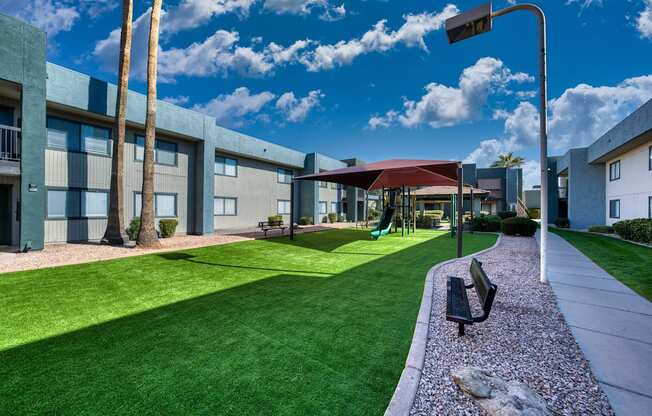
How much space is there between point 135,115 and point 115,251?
6770 mm

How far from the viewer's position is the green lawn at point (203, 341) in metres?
2.51

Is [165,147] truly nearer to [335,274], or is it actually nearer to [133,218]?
[133,218]

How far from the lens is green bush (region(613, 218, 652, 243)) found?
1239 cm

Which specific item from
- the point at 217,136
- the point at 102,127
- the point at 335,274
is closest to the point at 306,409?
the point at 335,274

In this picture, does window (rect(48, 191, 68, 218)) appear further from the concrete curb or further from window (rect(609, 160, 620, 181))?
window (rect(609, 160, 620, 181))

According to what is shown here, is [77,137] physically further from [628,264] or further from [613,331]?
[628,264]

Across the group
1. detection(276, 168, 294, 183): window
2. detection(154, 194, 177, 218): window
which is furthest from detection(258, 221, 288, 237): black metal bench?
detection(154, 194, 177, 218): window

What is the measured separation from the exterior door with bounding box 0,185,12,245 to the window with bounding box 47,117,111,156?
2.40 meters

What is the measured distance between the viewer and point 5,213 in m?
11.2

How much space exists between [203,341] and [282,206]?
21.0 m

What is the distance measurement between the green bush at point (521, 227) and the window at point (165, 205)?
19.4m

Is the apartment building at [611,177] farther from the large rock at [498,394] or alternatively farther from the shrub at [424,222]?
the large rock at [498,394]

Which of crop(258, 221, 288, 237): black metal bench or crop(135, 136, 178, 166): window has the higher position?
crop(135, 136, 178, 166): window

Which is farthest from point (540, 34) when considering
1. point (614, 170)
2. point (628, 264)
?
point (614, 170)
